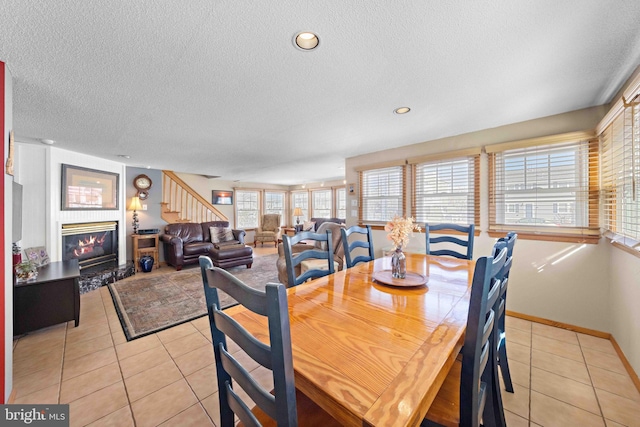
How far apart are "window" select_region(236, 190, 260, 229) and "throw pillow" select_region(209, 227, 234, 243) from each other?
2.19 meters

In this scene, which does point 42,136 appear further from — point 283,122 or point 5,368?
point 283,122

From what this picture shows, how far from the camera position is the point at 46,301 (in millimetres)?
2396

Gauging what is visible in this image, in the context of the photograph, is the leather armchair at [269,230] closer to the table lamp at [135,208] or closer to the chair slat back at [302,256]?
the table lamp at [135,208]

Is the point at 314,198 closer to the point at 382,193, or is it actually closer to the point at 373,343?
the point at 382,193

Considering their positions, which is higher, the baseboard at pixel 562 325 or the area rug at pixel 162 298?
the baseboard at pixel 562 325

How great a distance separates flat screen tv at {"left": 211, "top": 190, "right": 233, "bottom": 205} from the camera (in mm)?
7305

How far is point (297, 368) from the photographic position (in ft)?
2.32

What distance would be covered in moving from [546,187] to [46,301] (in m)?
5.40

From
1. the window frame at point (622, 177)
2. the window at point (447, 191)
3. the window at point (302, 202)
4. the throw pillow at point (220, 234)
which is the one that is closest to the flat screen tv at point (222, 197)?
the throw pillow at point (220, 234)

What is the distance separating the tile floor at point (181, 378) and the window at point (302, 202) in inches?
257

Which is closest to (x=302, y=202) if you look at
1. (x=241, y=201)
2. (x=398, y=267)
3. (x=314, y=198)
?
(x=314, y=198)

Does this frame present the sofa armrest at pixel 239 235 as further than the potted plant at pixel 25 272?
Yes

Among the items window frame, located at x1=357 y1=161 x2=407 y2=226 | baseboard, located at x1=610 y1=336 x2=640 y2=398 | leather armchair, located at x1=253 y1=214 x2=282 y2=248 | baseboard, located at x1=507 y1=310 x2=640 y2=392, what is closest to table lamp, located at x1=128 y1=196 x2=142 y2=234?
leather armchair, located at x1=253 y1=214 x2=282 y2=248

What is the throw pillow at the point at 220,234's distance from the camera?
554 cm
